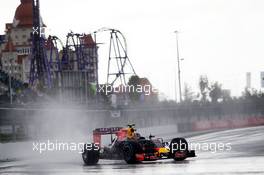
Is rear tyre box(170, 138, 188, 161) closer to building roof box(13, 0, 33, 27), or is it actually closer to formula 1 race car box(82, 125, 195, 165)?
formula 1 race car box(82, 125, 195, 165)

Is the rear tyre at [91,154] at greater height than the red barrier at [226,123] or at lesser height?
lesser

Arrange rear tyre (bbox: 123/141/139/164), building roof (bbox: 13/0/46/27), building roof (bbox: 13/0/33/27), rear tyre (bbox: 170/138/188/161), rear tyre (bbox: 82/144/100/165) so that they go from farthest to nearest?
1. building roof (bbox: 13/0/33/27)
2. building roof (bbox: 13/0/46/27)
3. rear tyre (bbox: 82/144/100/165)
4. rear tyre (bbox: 123/141/139/164)
5. rear tyre (bbox: 170/138/188/161)

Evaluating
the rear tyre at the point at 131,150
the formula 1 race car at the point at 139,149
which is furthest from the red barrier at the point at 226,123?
the rear tyre at the point at 131,150

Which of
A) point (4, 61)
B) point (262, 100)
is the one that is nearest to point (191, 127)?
point (262, 100)

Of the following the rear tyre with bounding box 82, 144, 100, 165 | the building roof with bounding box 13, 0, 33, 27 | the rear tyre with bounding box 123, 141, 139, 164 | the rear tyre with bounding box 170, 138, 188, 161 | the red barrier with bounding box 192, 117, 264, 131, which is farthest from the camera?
the building roof with bounding box 13, 0, 33, 27

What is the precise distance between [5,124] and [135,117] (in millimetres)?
29502

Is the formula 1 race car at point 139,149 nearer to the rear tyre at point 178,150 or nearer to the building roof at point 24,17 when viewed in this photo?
the rear tyre at point 178,150

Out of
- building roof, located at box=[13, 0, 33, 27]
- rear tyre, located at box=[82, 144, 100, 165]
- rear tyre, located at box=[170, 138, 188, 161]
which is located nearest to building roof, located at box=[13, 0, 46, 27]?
building roof, located at box=[13, 0, 33, 27]

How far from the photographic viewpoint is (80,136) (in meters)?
54.1

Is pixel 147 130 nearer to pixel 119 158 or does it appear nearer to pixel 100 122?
pixel 100 122

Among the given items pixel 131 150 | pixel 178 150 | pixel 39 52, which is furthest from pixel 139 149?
pixel 39 52

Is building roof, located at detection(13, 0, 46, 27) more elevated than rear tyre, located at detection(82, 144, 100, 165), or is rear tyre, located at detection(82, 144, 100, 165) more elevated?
building roof, located at detection(13, 0, 46, 27)

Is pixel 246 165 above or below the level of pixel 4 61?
below

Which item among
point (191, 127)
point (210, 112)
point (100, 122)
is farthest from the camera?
point (210, 112)
